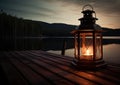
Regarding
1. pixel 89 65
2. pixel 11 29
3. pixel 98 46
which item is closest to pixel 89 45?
pixel 98 46

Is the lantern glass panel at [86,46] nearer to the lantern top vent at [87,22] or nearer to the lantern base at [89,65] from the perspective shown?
the lantern base at [89,65]

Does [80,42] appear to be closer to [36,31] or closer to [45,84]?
[45,84]

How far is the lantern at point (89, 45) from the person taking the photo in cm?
434

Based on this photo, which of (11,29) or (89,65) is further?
(11,29)

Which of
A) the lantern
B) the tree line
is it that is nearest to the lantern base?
the lantern

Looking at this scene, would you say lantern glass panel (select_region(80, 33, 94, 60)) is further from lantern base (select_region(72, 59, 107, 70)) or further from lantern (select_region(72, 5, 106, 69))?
lantern base (select_region(72, 59, 107, 70))

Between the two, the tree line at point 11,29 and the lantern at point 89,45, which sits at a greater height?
the tree line at point 11,29

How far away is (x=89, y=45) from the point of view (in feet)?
14.7

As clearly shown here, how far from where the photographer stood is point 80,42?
4.68m

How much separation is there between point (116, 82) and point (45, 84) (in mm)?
1397

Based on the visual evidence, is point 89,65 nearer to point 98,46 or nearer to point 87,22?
point 98,46

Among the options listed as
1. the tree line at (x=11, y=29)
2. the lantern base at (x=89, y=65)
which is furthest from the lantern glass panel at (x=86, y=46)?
the tree line at (x=11, y=29)

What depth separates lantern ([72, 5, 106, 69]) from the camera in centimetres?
434

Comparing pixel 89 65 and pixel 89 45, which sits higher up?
pixel 89 45
